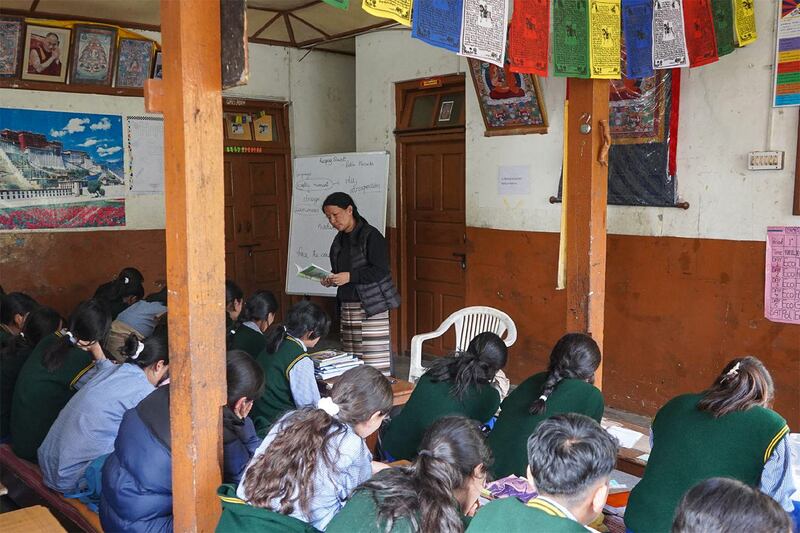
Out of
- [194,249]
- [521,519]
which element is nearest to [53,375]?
[194,249]

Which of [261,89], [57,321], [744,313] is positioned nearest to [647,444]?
[744,313]

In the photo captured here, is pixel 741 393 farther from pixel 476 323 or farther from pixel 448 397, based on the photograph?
pixel 476 323

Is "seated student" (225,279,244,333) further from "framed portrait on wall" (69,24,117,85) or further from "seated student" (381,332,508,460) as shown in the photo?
"framed portrait on wall" (69,24,117,85)

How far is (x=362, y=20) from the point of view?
5.85 metres

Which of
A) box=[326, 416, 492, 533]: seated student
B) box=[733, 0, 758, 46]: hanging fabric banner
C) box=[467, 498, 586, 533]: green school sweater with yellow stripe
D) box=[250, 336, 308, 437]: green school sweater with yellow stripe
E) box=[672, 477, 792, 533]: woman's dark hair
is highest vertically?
box=[733, 0, 758, 46]: hanging fabric banner

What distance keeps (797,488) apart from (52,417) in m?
2.88

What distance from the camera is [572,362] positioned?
2.76 metres

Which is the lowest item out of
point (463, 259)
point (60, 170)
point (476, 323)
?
point (476, 323)

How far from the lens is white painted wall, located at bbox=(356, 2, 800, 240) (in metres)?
3.97

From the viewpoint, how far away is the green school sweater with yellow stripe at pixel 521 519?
148cm

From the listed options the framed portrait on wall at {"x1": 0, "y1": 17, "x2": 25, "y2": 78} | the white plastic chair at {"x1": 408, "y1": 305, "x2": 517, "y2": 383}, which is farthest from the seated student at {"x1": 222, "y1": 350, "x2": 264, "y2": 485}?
the framed portrait on wall at {"x1": 0, "y1": 17, "x2": 25, "y2": 78}

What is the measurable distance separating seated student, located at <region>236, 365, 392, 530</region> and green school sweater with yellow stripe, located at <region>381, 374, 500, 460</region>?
0.71m

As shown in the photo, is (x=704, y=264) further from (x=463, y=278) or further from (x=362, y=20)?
(x=362, y=20)

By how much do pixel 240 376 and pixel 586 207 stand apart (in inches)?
75.3
